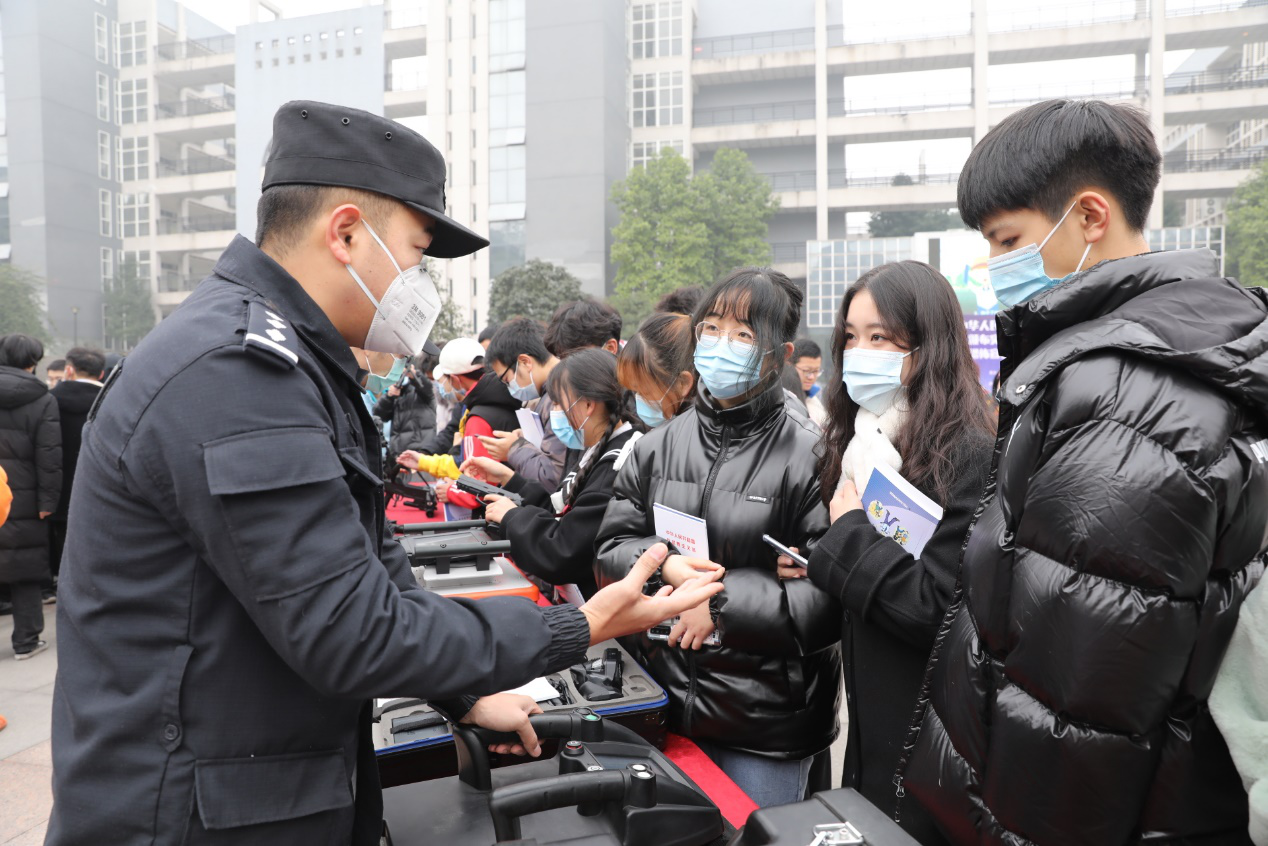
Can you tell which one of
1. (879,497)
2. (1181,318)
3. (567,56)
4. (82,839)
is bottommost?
(82,839)

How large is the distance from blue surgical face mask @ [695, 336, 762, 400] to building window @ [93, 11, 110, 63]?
5801 centimetres

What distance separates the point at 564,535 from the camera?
8.66ft

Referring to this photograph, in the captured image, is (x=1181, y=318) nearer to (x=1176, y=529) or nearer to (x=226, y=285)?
(x=1176, y=529)

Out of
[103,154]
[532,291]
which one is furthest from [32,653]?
[103,154]

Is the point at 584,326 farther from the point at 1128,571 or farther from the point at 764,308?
the point at 1128,571

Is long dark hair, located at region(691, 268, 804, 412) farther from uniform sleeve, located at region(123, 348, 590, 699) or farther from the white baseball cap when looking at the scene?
the white baseball cap

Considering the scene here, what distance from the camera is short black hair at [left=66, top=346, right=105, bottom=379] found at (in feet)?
18.8

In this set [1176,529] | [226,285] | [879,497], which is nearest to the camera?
[1176,529]

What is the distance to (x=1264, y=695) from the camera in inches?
37.8

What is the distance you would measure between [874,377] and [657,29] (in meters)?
47.1

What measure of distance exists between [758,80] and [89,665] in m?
48.7

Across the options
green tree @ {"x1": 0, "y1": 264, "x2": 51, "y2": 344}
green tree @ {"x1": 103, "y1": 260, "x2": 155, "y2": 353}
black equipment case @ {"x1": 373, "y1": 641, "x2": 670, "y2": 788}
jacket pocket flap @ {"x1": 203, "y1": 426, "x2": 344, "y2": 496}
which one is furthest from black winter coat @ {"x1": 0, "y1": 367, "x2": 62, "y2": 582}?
green tree @ {"x1": 103, "y1": 260, "x2": 155, "y2": 353}

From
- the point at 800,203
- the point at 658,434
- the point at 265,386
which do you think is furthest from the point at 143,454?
the point at 800,203

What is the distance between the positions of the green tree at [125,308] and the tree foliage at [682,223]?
28983 mm
